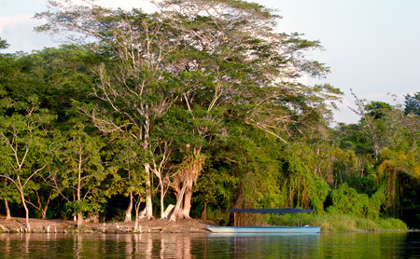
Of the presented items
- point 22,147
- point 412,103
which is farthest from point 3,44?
point 412,103

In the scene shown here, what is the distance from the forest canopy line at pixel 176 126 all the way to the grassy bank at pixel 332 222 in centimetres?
113

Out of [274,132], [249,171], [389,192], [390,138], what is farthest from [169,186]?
[390,138]

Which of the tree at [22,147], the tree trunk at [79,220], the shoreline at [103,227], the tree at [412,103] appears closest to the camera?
the tree at [22,147]

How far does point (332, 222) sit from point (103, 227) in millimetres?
15954

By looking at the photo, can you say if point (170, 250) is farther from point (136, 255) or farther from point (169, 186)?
point (169, 186)

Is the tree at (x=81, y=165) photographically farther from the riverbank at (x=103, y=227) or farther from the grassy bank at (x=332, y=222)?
the grassy bank at (x=332, y=222)

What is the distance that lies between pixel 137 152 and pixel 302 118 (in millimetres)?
13226

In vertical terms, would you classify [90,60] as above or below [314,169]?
above

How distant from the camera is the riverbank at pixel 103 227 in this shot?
107 feet

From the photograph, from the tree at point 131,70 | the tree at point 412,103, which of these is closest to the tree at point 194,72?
the tree at point 131,70

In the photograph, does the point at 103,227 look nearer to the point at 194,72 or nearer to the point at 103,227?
the point at 103,227

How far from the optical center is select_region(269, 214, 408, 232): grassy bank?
1518 inches

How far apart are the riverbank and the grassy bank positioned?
6724 millimetres

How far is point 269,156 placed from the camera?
→ 130 ft
